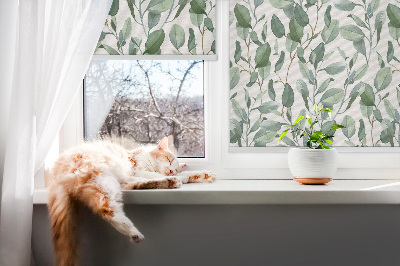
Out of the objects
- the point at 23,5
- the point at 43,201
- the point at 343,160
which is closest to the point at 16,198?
the point at 43,201

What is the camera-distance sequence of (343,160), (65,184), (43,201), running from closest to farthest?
(65,184) < (43,201) < (343,160)

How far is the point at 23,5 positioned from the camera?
1348mm

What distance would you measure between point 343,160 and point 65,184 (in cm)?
116

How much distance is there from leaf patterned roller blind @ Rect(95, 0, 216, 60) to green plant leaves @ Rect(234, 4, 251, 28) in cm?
11

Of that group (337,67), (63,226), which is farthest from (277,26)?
(63,226)

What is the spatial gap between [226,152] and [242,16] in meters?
0.61

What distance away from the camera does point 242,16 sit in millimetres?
1731

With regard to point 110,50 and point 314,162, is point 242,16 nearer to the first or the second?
point 110,50

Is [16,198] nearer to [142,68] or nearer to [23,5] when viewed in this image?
[23,5]

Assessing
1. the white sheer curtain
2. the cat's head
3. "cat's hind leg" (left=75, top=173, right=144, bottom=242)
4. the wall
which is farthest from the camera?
the cat's head

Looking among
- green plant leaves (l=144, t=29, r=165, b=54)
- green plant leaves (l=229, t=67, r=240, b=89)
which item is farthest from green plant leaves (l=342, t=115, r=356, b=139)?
green plant leaves (l=144, t=29, r=165, b=54)

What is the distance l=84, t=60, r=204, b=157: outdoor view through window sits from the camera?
5.85ft

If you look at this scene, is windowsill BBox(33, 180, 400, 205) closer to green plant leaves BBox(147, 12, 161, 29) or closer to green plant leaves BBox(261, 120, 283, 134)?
green plant leaves BBox(261, 120, 283, 134)

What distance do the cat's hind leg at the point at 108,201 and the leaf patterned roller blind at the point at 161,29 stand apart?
62cm
